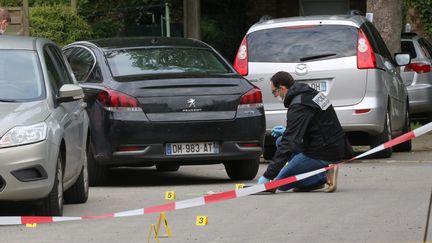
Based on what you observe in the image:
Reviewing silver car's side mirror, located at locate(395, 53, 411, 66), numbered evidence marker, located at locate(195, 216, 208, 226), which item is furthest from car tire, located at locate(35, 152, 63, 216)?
silver car's side mirror, located at locate(395, 53, 411, 66)

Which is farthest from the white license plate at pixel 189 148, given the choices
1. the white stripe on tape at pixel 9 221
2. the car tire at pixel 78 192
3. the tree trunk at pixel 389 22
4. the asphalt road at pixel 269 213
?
the tree trunk at pixel 389 22

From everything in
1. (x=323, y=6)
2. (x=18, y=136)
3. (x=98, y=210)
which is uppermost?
(x=18, y=136)

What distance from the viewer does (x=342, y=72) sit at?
15.2 m

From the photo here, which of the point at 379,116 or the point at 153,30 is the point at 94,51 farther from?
the point at 153,30

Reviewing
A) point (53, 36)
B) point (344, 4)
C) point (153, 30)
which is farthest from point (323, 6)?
point (53, 36)

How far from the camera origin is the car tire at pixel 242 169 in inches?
541

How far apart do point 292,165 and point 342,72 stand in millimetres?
3239

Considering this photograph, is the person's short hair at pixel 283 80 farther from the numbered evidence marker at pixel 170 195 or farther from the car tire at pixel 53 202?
the car tire at pixel 53 202

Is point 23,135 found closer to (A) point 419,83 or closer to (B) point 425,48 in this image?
(A) point 419,83

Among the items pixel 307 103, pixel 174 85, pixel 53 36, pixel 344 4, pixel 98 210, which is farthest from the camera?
pixel 344 4

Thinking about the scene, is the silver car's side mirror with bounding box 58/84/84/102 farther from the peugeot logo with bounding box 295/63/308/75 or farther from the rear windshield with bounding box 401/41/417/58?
the rear windshield with bounding box 401/41/417/58

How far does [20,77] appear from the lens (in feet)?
36.0

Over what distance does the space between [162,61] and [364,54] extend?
9.16 ft

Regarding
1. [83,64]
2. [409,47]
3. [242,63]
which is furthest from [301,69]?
[409,47]
